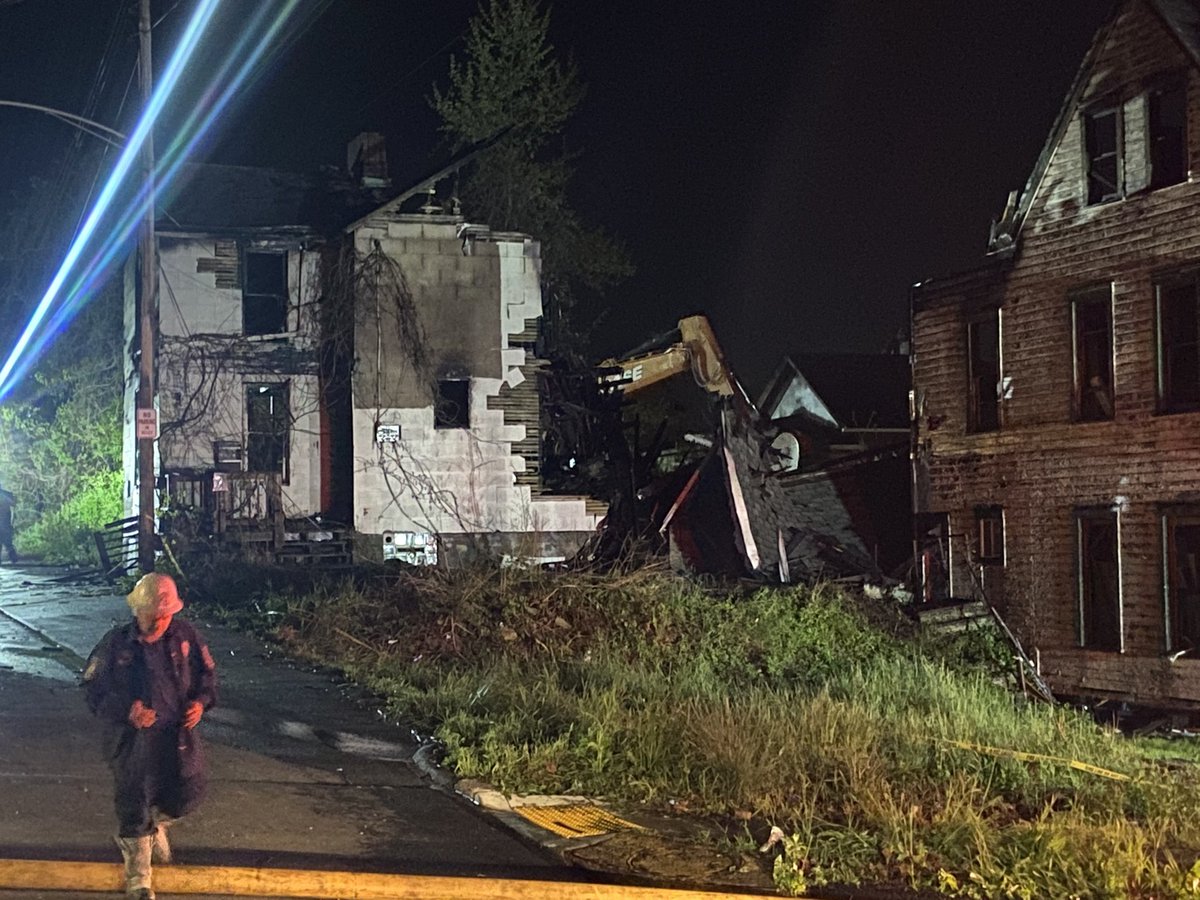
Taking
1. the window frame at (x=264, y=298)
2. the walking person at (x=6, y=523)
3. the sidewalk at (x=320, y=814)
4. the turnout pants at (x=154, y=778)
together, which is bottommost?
the sidewalk at (x=320, y=814)

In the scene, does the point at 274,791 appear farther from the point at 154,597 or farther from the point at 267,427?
the point at 267,427

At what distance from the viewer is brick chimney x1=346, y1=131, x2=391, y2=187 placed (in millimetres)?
30688

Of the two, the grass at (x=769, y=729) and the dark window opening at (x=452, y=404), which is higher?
the dark window opening at (x=452, y=404)

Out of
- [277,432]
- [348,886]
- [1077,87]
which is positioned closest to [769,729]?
[348,886]

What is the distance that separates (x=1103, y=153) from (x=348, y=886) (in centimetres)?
1898

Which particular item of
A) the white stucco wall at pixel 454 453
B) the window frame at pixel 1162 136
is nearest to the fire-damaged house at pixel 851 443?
the white stucco wall at pixel 454 453

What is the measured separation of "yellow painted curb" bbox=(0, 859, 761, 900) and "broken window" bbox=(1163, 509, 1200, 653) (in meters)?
15.0

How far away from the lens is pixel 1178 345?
1977cm

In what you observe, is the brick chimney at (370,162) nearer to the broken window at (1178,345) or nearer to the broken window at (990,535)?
the broken window at (990,535)

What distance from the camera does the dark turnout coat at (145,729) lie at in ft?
20.4

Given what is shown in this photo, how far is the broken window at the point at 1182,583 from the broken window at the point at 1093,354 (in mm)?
2171

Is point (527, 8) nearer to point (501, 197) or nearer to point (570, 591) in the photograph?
point (501, 197)

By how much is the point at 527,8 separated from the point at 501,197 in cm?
681

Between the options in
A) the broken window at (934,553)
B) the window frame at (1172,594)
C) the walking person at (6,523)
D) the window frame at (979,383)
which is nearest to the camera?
the window frame at (1172,594)
